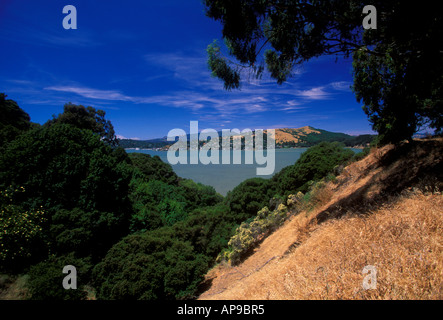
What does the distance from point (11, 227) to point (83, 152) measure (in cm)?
422

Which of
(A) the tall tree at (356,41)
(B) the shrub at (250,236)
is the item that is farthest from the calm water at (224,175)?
(A) the tall tree at (356,41)

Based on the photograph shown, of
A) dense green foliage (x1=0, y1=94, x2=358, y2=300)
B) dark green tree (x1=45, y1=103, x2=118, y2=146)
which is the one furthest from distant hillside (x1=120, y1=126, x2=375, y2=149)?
dense green foliage (x1=0, y1=94, x2=358, y2=300)

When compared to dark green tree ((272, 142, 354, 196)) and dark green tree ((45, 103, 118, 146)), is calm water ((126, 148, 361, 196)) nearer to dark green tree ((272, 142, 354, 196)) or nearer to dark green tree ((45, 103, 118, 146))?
dark green tree ((272, 142, 354, 196))

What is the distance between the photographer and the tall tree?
391 cm

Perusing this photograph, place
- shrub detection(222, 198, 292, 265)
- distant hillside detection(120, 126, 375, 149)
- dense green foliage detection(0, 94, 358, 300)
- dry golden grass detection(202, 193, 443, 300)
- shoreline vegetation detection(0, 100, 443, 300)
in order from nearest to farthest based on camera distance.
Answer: dry golden grass detection(202, 193, 443, 300) → shoreline vegetation detection(0, 100, 443, 300) → dense green foliage detection(0, 94, 358, 300) → shrub detection(222, 198, 292, 265) → distant hillside detection(120, 126, 375, 149)

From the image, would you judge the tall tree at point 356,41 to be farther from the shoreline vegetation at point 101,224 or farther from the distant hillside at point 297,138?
the distant hillside at point 297,138

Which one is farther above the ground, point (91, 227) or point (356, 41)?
point (356, 41)

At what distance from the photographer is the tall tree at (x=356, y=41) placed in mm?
3912

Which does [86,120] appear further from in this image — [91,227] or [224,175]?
[224,175]

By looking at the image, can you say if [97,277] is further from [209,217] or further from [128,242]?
[209,217]

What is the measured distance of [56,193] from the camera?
905cm

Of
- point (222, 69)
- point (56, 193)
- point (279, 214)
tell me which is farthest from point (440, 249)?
point (56, 193)

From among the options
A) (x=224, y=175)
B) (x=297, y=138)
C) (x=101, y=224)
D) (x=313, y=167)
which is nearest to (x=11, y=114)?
(x=101, y=224)

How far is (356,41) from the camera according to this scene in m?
5.30
